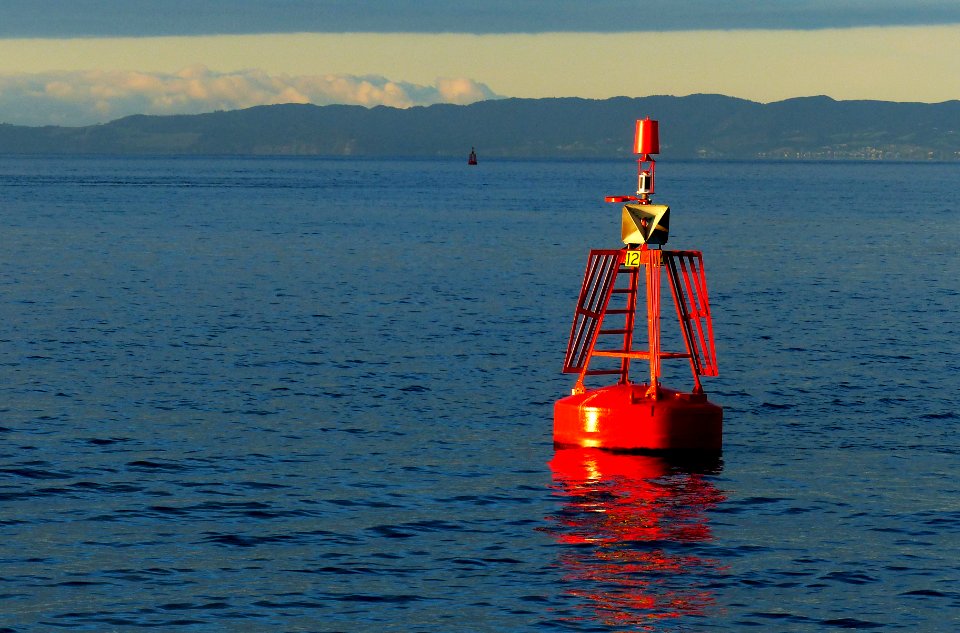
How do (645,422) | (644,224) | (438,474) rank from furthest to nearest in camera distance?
(644,224)
(645,422)
(438,474)

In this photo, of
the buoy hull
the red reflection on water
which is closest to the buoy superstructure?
the buoy hull

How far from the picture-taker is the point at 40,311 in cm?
5162

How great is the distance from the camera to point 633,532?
2177cm

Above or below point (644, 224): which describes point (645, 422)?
below

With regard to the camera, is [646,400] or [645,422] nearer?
[645,422]

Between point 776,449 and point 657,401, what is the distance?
3.24m

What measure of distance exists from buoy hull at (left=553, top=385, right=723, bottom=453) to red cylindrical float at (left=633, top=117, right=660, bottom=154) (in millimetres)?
4183

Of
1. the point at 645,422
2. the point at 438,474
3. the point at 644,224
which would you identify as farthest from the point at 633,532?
the point at 644,224

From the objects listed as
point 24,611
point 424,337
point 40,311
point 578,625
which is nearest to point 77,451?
point 24,611

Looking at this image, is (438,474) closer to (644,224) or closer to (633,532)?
(633,532)

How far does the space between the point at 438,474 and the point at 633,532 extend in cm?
475

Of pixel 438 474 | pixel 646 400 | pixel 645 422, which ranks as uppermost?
pixel 646 400

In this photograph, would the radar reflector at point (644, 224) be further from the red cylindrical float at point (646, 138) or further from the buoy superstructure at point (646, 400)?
the red cylindrical float at point (646, 138)

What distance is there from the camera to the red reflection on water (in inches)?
728
